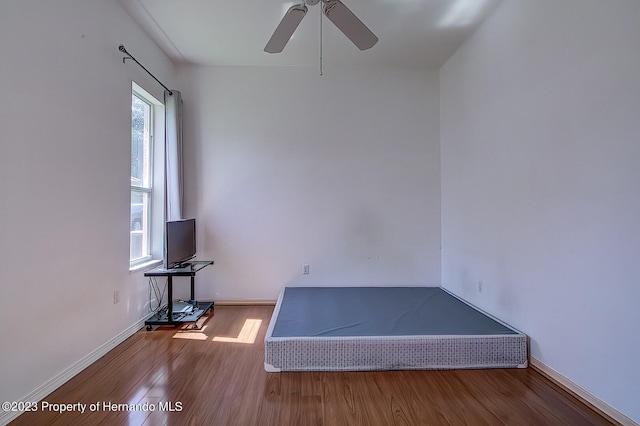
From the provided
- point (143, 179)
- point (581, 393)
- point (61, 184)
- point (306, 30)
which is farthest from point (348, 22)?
point (581, 393)

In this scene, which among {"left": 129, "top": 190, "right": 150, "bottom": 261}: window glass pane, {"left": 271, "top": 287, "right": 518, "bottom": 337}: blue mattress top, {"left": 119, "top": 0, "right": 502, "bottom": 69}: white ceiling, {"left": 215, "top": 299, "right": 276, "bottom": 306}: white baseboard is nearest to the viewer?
{"left": 271, "top": 287, "right": 518, "bottom": 337}: blue mattress top

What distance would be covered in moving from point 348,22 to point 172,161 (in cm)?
248

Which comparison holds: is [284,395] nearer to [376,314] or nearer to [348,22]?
[376,314]

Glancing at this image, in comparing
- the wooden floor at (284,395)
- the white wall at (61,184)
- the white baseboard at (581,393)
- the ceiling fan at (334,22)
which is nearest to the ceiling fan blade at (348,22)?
the ceiling fan at (334,22)

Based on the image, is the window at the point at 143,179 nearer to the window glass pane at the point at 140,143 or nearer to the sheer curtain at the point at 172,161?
the window glass pane at the point at 140,143

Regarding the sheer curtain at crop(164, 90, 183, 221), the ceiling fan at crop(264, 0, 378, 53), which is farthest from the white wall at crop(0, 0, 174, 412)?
the ceiling fan at crop(264, 0, 378, 53)

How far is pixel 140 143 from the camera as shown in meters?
3.19

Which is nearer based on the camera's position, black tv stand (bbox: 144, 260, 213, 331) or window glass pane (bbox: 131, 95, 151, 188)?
black tv stand (bbox: 144, 260, 213, 331)

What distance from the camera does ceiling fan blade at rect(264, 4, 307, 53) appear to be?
1.84 meters

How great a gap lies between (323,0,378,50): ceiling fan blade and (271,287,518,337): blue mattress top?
224 cm

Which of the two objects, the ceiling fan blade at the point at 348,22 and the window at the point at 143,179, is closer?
the ceiling fan blade at the point at 348,22

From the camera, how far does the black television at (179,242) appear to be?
2875 millimetres

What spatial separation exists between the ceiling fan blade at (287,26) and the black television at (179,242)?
6.31 feet

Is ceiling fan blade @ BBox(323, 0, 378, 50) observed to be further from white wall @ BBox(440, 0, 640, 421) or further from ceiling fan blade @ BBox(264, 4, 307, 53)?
white wall @ BBox(440, 0, 640, 421)
